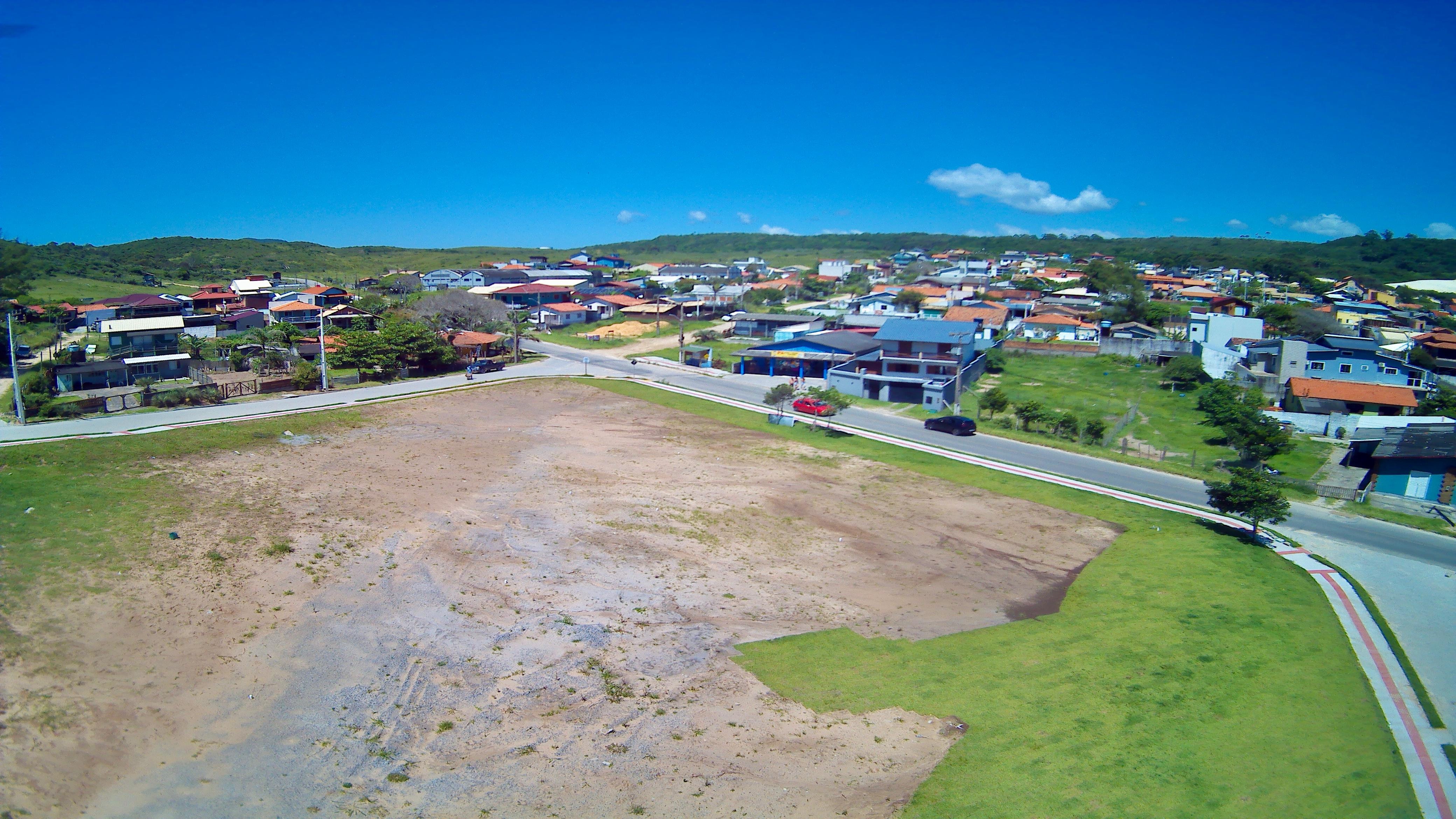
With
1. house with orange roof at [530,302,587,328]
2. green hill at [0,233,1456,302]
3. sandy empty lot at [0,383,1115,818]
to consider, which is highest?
green hill at [0,233,1456,302]

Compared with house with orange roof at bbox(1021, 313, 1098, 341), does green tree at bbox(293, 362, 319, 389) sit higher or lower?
lower

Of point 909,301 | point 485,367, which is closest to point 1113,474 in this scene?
point 485,367

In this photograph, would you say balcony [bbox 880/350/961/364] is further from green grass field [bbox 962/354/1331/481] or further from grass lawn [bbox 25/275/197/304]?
grass lawn [bbox 25/275/197/304]

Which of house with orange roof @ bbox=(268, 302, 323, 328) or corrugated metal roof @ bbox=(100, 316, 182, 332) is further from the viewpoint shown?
house with orange roof @ bbox=(268, 302, 323, 328)

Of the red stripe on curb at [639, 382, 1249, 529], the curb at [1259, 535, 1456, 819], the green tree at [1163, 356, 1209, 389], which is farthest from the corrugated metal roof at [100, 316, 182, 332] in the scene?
the green tree at [1163, 356, 1209, 389]

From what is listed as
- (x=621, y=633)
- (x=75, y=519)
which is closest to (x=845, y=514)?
(x=621, y=633)

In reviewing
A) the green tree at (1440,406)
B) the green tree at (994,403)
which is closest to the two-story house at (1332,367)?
the green tree at (1440,406)

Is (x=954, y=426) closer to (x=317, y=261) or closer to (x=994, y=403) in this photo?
(x=994, y=403)

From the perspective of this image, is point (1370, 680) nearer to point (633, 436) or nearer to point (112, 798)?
point (112, 798)

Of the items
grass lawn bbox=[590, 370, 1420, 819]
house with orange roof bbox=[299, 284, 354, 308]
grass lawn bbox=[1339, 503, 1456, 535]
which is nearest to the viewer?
grass lawn bbox=[590, 370, 1420, 819]
